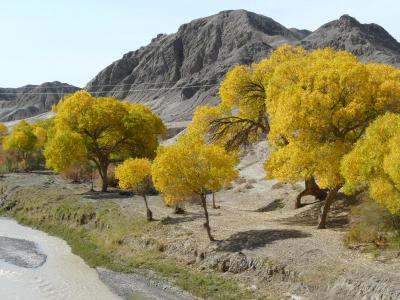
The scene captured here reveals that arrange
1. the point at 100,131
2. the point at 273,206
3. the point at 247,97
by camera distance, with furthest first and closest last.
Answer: the point at 100,131
the point at 273,206
the point at 247,97

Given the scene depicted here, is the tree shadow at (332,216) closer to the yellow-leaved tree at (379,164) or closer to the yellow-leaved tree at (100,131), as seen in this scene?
the yellow-leaved tree at (379,164)

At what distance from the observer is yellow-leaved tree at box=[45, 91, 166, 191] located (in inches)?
1928

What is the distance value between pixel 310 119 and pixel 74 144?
28.8 metres

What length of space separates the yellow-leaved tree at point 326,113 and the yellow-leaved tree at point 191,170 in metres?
3.57

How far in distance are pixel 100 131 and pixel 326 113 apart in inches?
1204

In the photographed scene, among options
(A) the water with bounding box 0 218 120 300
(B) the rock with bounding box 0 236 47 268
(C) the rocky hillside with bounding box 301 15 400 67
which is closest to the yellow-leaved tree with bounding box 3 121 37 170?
(B) the rock with bounding box 0 236 47 268

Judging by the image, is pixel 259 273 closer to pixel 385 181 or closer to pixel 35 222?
pixel 385 181

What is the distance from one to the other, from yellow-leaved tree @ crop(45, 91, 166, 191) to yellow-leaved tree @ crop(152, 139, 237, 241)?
22.3 m

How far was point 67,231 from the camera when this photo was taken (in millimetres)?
40062

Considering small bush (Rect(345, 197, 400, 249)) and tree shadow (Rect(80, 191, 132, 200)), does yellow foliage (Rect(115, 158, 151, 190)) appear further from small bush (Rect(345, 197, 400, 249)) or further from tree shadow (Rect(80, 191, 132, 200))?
small bush (Rect(345, 197, 400, 249))

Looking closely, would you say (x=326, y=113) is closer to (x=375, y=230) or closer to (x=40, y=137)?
(x=375, y=230)

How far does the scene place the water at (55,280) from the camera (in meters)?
25.7

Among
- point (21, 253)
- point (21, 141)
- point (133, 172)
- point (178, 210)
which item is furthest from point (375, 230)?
point (21, 141)

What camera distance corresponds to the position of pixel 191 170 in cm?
2828
